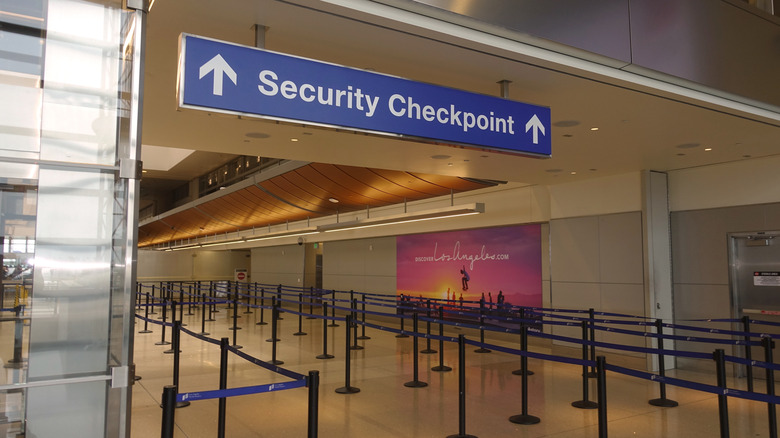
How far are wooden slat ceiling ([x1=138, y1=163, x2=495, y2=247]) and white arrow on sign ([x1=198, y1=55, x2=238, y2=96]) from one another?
735 centimetres

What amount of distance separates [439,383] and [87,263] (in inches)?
237

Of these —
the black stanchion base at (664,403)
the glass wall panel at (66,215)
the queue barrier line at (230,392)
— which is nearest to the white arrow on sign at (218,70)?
the glass wall panel at (66,215)

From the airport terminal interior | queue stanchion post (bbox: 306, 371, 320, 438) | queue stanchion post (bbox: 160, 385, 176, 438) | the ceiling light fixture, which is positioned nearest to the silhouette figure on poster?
the airport terminal interior

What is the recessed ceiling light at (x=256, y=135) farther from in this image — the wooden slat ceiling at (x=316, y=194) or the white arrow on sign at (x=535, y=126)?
the white arrow on sign at (x=535, y=126)

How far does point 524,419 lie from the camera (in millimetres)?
6031

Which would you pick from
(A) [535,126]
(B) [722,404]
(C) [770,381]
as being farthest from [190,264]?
(B) [722,404]

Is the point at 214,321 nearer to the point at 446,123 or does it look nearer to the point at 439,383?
the point at 439,383

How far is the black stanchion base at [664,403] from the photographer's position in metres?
6.86

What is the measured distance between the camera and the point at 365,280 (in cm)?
1769

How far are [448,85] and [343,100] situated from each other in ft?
7.02

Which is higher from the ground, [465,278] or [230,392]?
[465,278]

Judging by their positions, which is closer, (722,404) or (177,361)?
(722,404)

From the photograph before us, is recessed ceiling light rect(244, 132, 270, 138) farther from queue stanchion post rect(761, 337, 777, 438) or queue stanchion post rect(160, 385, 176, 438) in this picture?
queue stanchion post rect(761, 337, 777, 438)

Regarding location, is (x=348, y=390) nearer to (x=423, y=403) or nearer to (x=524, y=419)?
(x=423, y=403)
